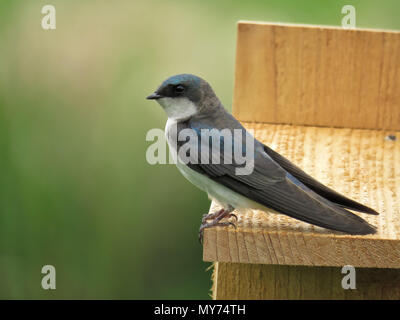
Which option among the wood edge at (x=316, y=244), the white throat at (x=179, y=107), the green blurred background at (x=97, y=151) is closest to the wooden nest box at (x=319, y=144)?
the wood edge at (x=316, y=244)

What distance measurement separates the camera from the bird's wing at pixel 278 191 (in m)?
2.54

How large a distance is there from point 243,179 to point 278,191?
13cm

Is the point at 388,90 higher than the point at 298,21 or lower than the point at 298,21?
lower

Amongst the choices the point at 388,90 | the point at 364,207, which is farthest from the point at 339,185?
the point at 388,90

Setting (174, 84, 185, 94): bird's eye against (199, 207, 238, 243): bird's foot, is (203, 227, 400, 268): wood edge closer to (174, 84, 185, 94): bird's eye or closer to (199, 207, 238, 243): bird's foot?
(199, 207, 238, 243): bird's foot

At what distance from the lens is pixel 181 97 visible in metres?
3.06

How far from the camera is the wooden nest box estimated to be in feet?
8.34

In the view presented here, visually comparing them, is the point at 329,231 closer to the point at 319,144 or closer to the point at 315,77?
the point at 319,144

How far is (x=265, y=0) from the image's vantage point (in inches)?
207

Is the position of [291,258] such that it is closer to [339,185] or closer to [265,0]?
[339,185]

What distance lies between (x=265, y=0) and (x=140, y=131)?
4.38 ft

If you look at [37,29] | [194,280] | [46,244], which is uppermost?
[37,29]

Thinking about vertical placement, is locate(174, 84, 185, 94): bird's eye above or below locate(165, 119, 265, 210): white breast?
above

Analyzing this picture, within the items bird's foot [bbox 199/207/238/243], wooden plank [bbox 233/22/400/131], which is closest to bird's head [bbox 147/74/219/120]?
bird's foot [bbox 199/207/238/243]
